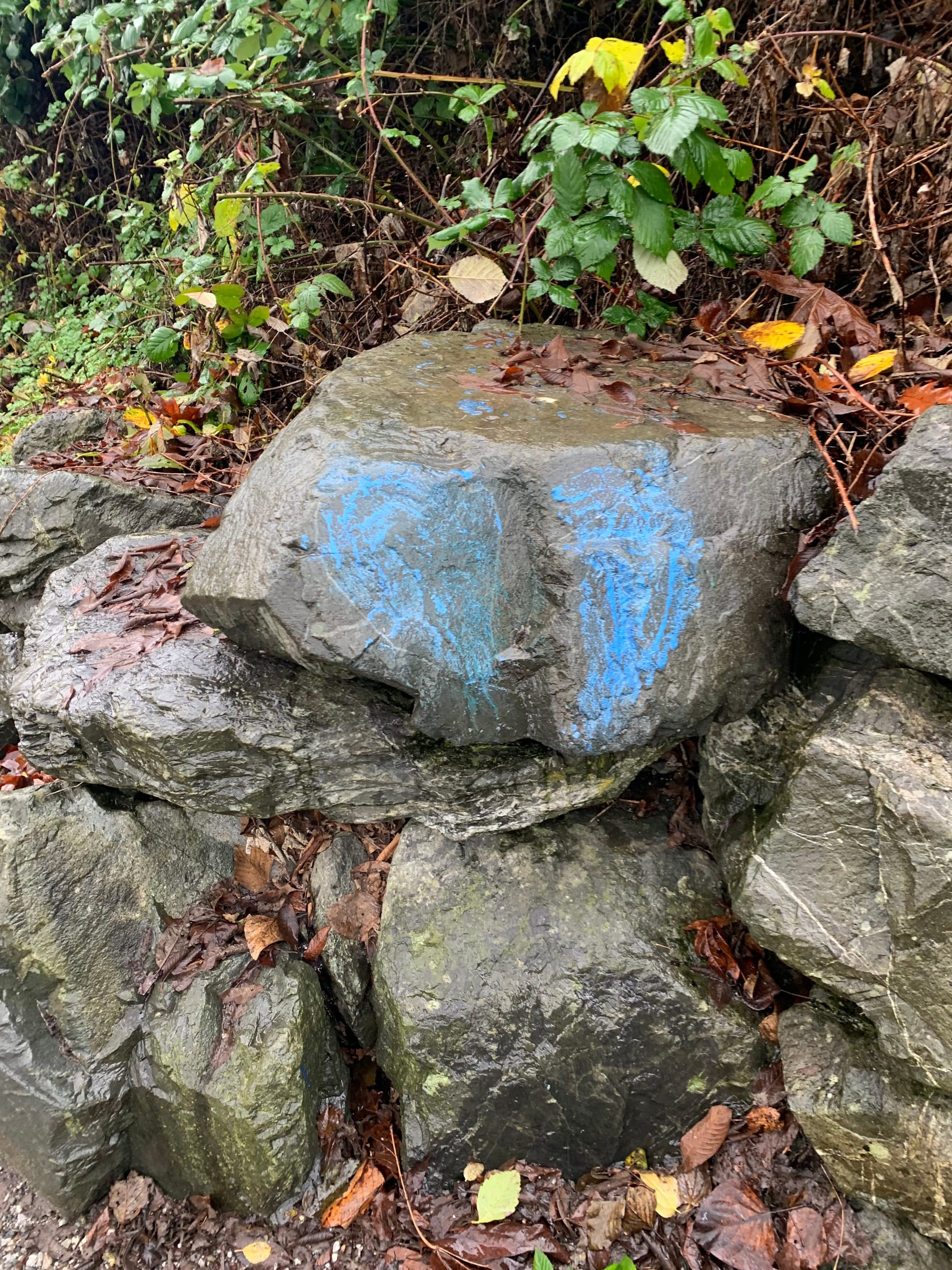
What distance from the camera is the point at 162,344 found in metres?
3.93

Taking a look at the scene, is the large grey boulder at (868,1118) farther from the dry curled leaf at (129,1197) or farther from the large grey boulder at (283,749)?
the dry curled leaf at (129,1197)

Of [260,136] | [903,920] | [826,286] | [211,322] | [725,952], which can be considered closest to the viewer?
[903,920]

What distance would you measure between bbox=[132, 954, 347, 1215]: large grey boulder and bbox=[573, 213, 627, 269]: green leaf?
260 centimetres

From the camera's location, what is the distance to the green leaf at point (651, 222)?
220 cm

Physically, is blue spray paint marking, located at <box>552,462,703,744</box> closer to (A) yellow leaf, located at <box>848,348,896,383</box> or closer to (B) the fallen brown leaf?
(A) yellow leaf, located at <box>848,348,896,383</box>

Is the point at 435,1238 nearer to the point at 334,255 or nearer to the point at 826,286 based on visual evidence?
the point at 826,286

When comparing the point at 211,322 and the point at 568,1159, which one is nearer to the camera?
the point at 568,1159

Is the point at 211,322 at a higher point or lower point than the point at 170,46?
lower

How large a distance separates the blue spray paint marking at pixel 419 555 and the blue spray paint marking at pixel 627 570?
21 centimetres

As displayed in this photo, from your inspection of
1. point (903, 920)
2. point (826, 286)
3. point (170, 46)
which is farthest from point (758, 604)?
point (170, 46)

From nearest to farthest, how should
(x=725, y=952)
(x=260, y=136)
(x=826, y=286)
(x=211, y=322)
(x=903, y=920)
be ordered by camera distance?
(x=903, y=920) → (x=725, y=952) → (x=826, y=286) → (x=260, y=136) → (x=211, y=322)

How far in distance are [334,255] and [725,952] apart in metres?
3.59

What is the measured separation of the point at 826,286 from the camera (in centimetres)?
263

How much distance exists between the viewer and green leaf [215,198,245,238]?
310cm
